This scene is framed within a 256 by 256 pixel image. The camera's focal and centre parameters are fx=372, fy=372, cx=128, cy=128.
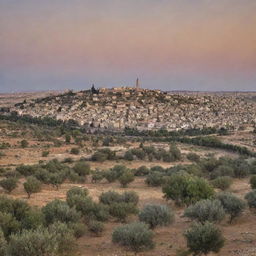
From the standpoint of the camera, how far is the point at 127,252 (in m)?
14.1

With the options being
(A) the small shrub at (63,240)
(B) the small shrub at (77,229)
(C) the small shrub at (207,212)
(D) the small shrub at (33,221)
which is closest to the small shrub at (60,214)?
(B) the small shrub at (77,229)

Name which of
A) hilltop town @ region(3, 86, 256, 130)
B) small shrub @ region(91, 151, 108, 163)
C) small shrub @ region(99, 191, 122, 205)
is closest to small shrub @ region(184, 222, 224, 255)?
small shrub @ region(99, 191, 122, 205)

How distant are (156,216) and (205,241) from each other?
15.5 feet

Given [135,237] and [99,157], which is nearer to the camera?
[135,237]

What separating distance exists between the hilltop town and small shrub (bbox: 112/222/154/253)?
84.0 metres

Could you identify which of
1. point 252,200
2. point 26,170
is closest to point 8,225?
point 252,200

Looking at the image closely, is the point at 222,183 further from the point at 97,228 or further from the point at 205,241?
the point at 205,241

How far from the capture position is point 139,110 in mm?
119062

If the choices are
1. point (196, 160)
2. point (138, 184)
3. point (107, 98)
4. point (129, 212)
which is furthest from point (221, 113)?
point (129, 212)

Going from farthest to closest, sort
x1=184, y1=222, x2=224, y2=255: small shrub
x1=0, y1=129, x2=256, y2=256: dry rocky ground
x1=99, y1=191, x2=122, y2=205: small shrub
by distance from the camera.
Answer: x1=99, y1=191, x2=122, y2=205: small shrub → x1=0, y1=129, x2=256, y2=256: dry rocky ground → x1=184, y1=222, x2=224, y2=255: small shrub

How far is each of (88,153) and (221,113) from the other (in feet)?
254

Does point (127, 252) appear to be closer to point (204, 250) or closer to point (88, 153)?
point (204, 250)

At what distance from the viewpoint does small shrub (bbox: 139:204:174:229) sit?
17.3 m

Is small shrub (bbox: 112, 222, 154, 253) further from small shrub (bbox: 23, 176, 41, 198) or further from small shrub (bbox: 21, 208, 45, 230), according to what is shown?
small shrub (bbox: 23, 176, 41, 198)
